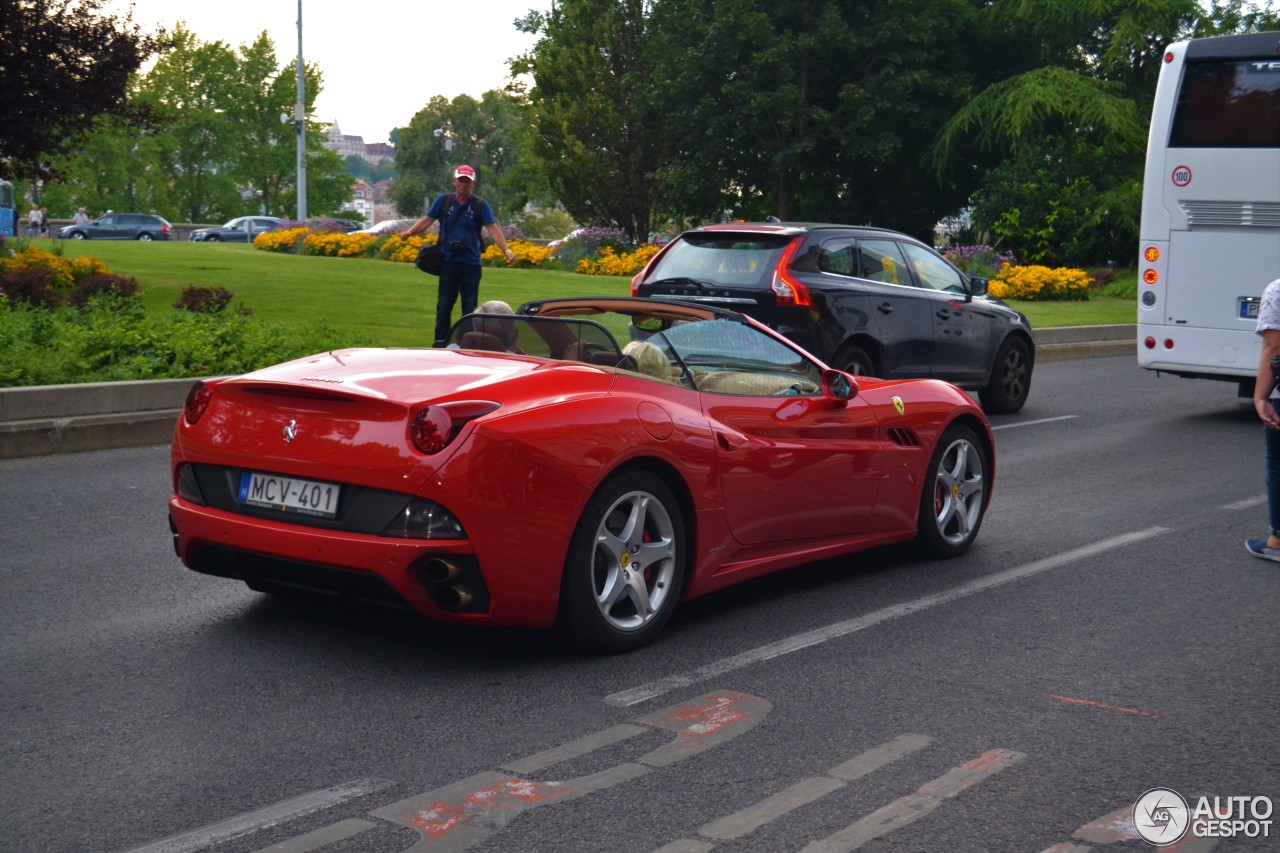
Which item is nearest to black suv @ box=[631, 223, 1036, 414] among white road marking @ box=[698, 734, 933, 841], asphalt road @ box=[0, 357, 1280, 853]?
asphalt road @ box=[0, 357, 1280, 853]

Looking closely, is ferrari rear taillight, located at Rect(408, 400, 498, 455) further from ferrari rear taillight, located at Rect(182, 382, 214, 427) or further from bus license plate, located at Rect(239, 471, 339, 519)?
ferrari rear taillight, located at Rect(182, 382, 214, 427)

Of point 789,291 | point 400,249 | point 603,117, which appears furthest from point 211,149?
point 789,291

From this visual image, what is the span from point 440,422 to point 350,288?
21.0m

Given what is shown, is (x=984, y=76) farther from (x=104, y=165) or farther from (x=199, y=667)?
(x=104, y=165)

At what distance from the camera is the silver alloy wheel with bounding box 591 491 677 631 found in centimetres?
544

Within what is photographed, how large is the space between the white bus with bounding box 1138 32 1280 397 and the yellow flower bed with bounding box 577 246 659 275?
19.8 m

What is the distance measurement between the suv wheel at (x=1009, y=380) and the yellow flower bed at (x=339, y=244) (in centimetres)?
2749

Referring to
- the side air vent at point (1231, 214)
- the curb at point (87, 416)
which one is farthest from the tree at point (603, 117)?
the curb at point (87, 416)

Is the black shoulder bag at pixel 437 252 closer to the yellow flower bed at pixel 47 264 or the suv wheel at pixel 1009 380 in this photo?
the suv wheel at pixel 1009 380

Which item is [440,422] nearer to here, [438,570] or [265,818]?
[438,570]

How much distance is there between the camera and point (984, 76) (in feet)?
145

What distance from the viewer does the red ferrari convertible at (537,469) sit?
16.5 feet

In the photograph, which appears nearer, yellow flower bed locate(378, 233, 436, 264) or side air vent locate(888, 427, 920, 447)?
side air vent locate(888, 427, 920, 447)

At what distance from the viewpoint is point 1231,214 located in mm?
13852
